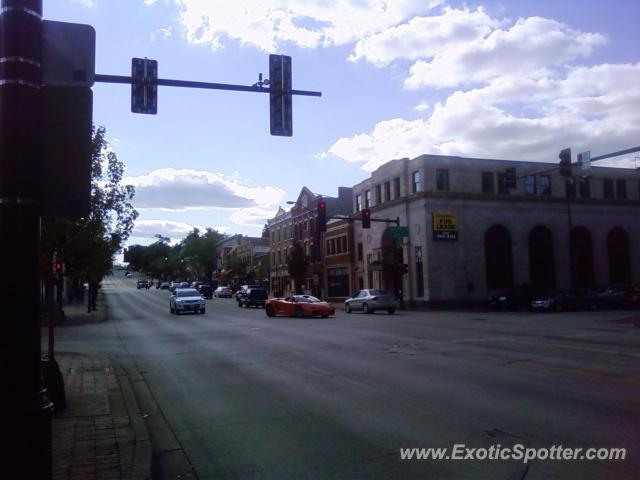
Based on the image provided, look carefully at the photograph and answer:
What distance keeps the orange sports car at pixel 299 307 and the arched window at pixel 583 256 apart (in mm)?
28155

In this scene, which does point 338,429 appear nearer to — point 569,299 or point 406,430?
point 406,430

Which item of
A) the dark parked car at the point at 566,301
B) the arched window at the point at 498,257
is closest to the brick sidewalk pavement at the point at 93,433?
the dark parked car at the point at 566,301

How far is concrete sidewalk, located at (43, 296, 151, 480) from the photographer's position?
5848mm

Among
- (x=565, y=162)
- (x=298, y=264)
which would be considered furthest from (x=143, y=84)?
(x=298, y=264)

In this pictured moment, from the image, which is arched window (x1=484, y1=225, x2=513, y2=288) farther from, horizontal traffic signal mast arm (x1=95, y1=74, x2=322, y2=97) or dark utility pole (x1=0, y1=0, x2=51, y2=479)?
dark utility pole (x1=0, y1=0, x2=51, y2=479)

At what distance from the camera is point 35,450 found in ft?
11.5

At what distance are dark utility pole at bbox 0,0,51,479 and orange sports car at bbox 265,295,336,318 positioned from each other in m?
28.2

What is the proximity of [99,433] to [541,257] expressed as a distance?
4708 cm

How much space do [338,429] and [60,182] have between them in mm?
4808

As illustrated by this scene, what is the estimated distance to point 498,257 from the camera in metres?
47.4

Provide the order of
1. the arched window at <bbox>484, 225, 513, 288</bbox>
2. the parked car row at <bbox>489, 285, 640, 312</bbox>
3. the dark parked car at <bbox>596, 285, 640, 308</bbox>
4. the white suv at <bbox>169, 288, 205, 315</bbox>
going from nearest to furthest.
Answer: the white suv at <bbox>169, 288, 205, 315</bbox>, the parked car row at <bbox>489, 285, 640, 312</bbox>, the dark parked car at <bbox>596, 285, 640, 308</bbox>, the arched window at <bbox>484, 225, 513, 288</bbox>

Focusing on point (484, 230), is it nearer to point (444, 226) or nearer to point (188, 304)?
point (444, 226)

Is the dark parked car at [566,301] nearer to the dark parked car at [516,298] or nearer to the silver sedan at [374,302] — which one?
the dark parked car at [516,298]

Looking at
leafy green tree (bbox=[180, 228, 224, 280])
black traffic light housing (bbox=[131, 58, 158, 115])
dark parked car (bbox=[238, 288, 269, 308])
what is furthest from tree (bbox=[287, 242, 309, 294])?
leafy green tree (bbox=[180, 228, 224, 280])
